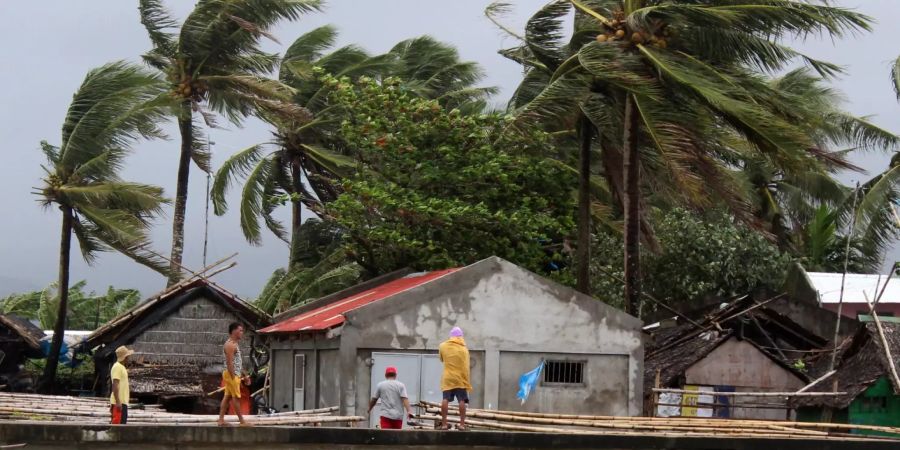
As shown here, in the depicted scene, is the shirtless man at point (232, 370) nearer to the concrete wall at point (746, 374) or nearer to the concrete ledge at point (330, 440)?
the concrete ledge at point (330, 440)

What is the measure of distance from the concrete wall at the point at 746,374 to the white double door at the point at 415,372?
5.54m

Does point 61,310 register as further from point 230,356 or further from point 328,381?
point 230,356

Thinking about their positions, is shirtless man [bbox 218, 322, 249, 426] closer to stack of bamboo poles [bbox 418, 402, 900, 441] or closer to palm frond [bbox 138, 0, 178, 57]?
stack of bamboo poles [bbox 418, 402, 900, 441]

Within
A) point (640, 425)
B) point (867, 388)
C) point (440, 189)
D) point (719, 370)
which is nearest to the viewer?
point (640, 425)

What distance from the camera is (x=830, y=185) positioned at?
41.9 m

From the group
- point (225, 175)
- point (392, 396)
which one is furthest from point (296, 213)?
point (392, 396)

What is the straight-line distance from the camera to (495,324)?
72.4 ft

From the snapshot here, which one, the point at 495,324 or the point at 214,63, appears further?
the point at 214,63

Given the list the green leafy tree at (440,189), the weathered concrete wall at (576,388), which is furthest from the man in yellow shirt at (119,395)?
the green leafy tree at (440,189)

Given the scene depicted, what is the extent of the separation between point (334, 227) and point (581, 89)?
49.5ft

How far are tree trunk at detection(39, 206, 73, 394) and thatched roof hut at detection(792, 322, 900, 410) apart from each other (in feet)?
57.6

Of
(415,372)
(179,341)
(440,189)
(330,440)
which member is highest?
(440,189)

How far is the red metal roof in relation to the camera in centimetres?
2202

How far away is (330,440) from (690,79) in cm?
1009
